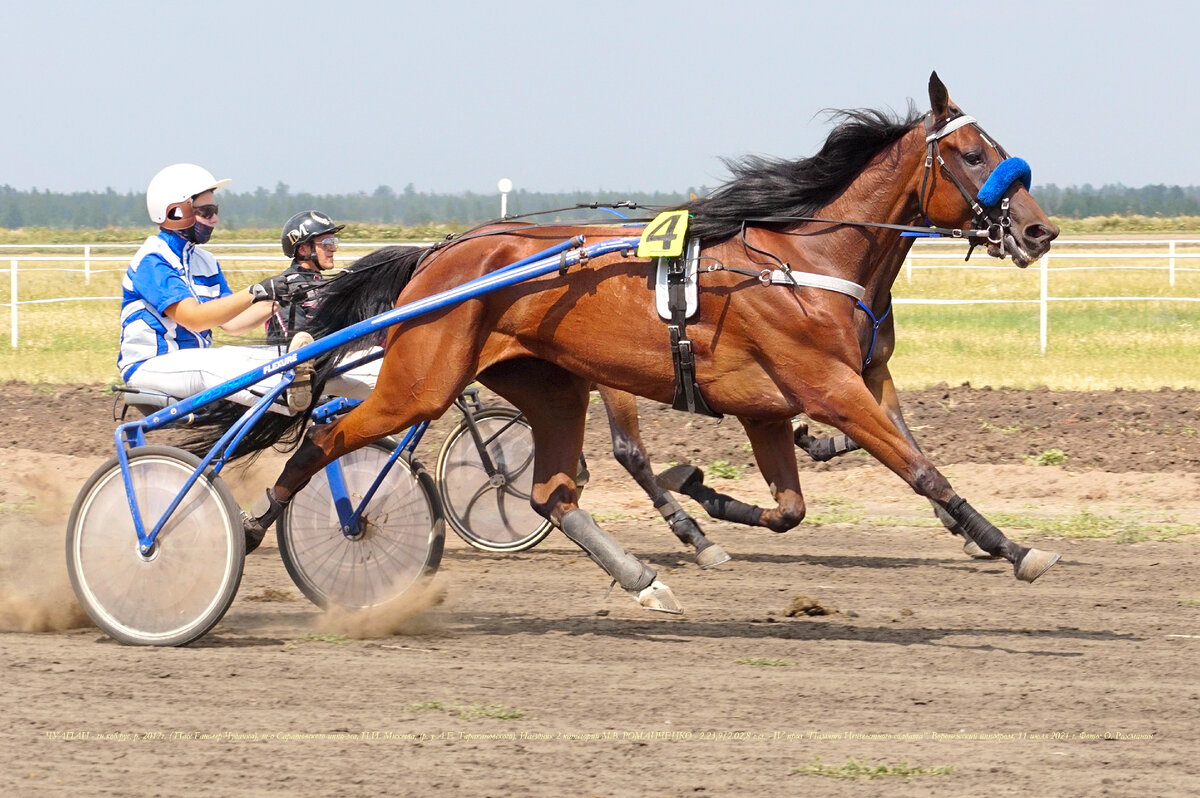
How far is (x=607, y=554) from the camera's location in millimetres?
5562

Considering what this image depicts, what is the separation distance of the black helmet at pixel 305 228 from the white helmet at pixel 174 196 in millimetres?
540

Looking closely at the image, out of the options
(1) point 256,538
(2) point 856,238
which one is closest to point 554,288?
(2) point 856,238

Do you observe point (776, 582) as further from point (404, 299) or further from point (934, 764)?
point (934, 764)

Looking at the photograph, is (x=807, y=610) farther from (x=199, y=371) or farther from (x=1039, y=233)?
(x=199, y=371)

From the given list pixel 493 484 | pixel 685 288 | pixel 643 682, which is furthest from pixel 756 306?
pixel 493 484

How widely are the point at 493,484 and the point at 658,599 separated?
81.6 inches

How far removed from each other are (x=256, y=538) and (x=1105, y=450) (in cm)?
618

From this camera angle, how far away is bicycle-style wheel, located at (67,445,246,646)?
5203 millimetres

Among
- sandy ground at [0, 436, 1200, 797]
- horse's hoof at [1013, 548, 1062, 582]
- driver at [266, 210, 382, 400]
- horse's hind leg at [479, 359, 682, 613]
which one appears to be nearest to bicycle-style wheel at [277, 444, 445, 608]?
sandy ground at [0, 436, 1200, 797]

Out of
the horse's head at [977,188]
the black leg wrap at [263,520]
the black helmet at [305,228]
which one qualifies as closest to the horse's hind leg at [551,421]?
the black leg wrap at [263,520]

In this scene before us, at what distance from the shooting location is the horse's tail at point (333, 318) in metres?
5.78

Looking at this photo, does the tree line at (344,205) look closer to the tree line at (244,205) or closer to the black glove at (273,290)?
the tree line at (244,205)

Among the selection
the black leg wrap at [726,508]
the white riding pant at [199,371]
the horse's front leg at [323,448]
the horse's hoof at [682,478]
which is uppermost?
the white riding pant at [199,371]

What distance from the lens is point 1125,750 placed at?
12.8 ft
